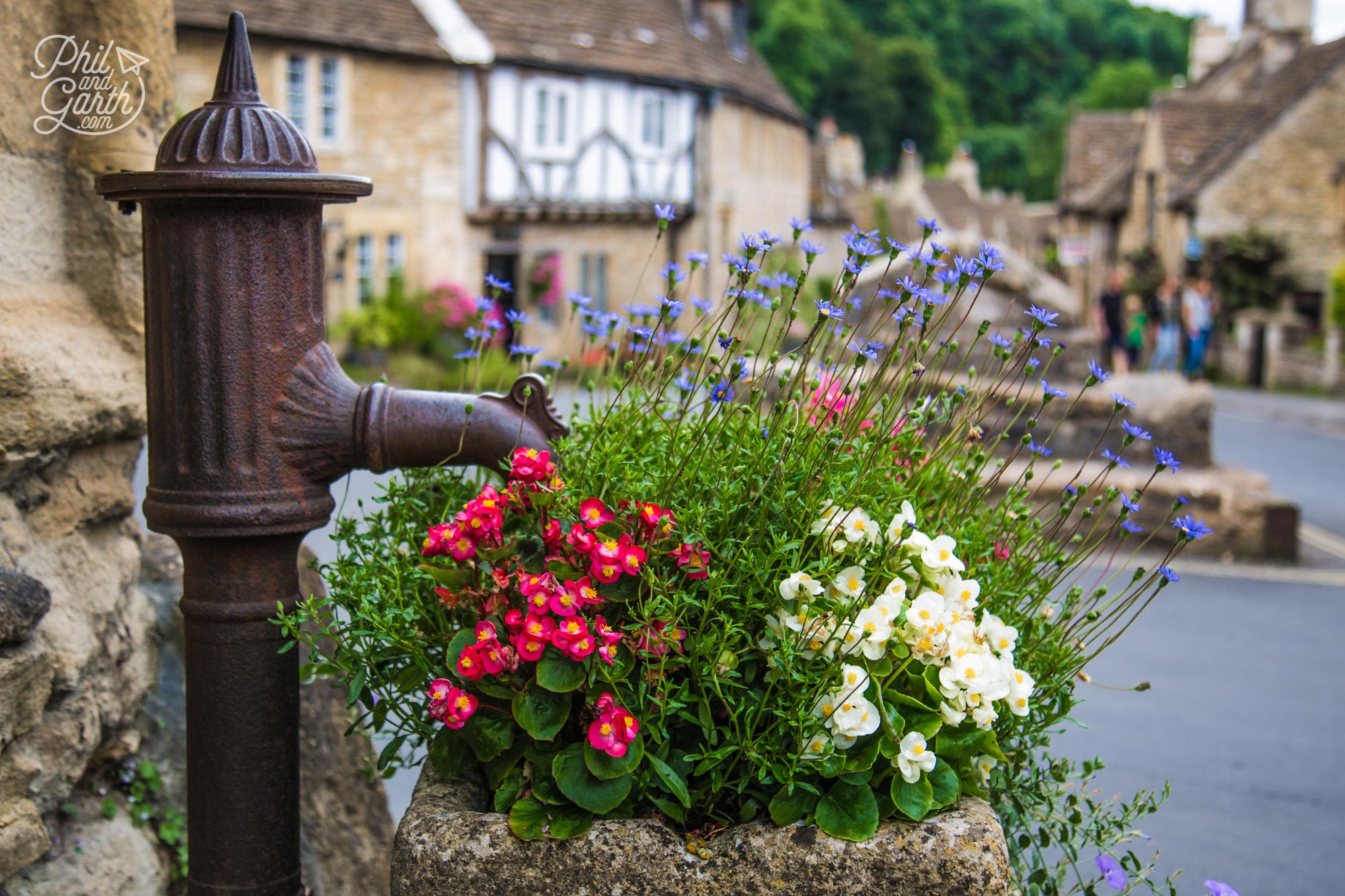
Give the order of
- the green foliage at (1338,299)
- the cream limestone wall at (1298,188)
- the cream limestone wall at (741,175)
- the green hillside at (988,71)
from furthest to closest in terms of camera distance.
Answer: the green hillside at (988,71) < the cream limestone wall at (1298,188) < the cream limestone wall at (741,175) < the green foliage at (1338,299)

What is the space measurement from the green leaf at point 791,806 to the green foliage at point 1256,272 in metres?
28.8

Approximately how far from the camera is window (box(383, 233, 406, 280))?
21.1m

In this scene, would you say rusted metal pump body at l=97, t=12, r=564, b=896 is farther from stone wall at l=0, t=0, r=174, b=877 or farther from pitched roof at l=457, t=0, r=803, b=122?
pitched roof at l=457, t=0, r=803, b=122

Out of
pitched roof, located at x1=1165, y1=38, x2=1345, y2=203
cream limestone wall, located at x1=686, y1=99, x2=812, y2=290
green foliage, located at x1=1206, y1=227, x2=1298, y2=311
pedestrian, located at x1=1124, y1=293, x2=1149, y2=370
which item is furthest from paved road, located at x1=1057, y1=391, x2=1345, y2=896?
pitched roof, located at x1=1165, y1=38, x2=1345, y2=203

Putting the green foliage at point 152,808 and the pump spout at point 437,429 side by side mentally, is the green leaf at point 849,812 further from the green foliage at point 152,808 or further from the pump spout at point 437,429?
the green foliage at point 152,808

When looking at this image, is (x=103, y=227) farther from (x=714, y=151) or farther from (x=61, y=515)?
(x=714, y=151)

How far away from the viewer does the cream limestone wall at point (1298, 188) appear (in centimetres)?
2811

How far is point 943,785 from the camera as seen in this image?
1.93 meters

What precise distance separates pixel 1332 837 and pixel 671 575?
3459 mm

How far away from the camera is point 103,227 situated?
2.76 meters

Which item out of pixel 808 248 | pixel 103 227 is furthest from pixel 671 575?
pixel 103 227

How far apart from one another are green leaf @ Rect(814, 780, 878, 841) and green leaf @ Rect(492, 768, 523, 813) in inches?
18.3

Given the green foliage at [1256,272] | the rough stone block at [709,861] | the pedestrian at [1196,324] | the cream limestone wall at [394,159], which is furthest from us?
the green foliage at [1256,272]

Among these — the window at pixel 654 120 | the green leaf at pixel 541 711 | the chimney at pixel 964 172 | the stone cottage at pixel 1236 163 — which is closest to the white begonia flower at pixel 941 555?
the green leaf at pixel 541 711
